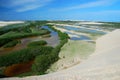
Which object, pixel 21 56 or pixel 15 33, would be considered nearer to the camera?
pixel 21 56

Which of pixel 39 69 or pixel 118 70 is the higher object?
pixel 118 70

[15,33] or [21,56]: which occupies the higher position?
[21,56]

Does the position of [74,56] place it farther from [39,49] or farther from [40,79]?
[40,79]

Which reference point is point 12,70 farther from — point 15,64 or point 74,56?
point 74,56

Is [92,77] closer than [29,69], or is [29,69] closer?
[92,77]

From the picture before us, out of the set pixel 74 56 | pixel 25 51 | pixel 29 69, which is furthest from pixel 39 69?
pixel 25 51

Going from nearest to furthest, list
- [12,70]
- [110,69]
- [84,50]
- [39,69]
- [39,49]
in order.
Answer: [110,69]
[39,69]
[12,70]
[84,50]
[39,49]

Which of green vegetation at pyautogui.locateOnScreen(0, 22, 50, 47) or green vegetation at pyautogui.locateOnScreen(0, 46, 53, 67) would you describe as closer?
green vegetation at pyautogui.locateOnScreen(0, 46, 53, 67)

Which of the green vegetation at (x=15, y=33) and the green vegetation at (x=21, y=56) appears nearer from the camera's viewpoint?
the green vegetation at (x=21, y=56)

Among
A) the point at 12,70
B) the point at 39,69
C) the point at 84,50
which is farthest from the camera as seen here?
the point at 84,50
